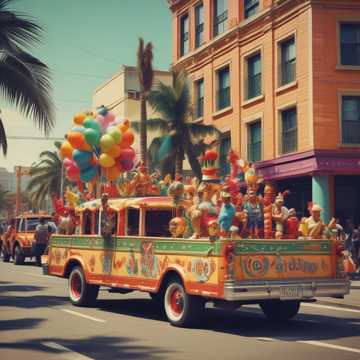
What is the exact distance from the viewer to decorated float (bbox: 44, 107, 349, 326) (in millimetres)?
9594

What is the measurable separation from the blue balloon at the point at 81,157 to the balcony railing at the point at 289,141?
1376 centimetres

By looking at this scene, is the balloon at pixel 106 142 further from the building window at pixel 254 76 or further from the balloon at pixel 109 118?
the building window at pixel 254 76

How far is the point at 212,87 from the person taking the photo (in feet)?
104

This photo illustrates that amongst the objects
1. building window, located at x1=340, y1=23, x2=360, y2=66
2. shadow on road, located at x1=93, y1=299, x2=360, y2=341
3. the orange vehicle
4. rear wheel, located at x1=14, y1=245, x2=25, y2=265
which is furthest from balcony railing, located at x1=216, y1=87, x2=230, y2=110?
shadow on road, located at x1=93, y1=299, x2=360, y2=341

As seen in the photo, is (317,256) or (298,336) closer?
(298,336)

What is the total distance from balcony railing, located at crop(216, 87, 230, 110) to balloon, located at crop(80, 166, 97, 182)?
17.6 metres

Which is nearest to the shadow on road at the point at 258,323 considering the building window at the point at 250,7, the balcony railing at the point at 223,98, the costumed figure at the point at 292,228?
the costumed figure at the point at 292,228

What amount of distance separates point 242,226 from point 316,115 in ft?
48.5

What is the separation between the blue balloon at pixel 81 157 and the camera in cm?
1364

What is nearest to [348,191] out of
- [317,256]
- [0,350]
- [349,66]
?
[349,66]

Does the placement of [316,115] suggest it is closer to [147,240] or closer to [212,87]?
[212,87]

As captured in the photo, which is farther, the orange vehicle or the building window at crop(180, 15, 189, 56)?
the building window at crop(180, 15, 189, 56)

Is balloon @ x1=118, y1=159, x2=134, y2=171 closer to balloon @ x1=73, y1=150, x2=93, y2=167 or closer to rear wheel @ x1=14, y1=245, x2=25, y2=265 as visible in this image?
balloon @ x1=73, y1=150, x2=93, y2=167

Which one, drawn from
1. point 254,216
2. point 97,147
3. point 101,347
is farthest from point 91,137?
point 101,347
